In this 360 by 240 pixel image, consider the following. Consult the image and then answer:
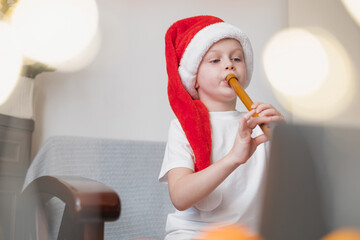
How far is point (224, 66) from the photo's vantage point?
869 mm

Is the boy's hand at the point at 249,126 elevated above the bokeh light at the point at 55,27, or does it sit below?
below

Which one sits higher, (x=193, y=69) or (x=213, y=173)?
(x=193, y=69)

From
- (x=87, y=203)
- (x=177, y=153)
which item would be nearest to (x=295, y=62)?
(x=177, y=153)

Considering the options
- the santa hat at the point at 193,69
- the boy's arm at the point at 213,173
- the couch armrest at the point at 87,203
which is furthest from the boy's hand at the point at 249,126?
the couch armrest at the point at 87,203

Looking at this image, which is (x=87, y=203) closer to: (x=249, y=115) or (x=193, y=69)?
(x=249, y=115)

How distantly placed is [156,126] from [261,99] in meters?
0.45

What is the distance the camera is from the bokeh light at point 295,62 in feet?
5.63

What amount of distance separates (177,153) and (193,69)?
0.19 m

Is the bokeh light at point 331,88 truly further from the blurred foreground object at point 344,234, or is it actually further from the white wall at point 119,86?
the blurred foreground object at point 344,234

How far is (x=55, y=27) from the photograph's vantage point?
1.52 m

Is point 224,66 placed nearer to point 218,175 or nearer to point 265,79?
point 218,175

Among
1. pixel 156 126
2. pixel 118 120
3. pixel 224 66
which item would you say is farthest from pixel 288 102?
pixel 224 66

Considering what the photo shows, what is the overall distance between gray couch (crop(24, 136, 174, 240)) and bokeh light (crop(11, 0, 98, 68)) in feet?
1.59

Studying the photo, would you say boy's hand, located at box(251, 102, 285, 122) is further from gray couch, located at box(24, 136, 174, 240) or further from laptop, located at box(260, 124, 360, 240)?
gray couch, located at box(24, 136, 174, 240)
